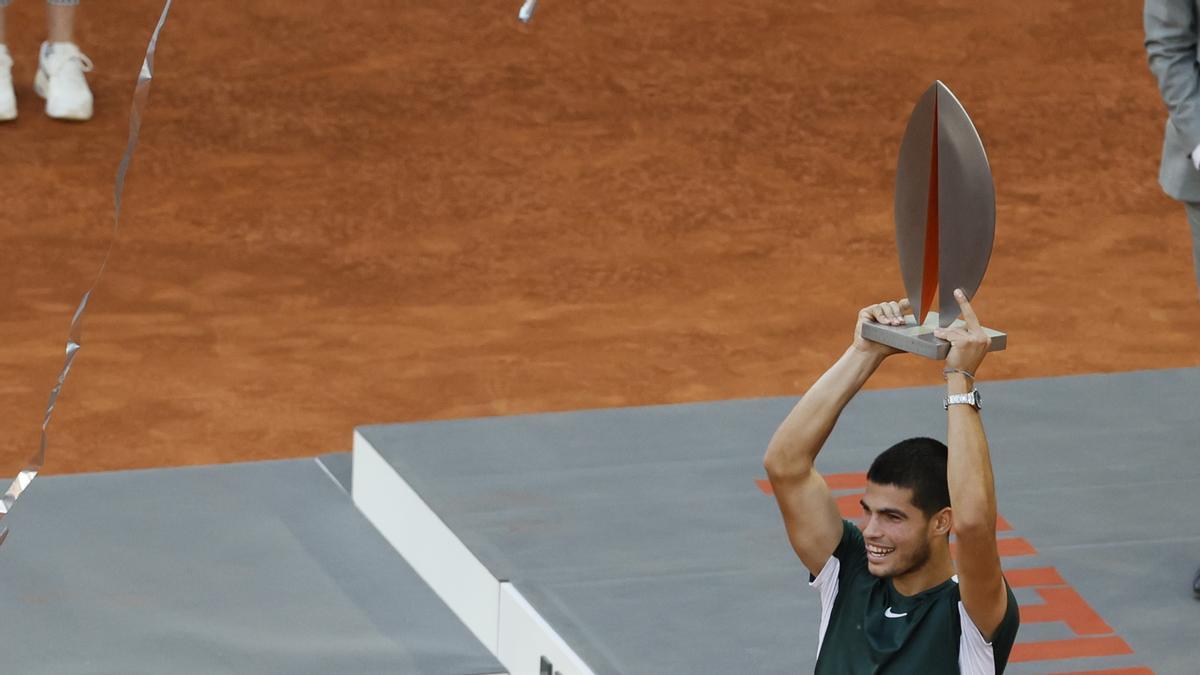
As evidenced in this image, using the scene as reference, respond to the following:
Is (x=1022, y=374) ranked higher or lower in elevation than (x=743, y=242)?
lower


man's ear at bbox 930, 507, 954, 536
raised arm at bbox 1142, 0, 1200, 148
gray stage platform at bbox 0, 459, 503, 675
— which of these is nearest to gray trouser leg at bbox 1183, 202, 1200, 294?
raised arm at bbox 1142, 0, 1200, 148

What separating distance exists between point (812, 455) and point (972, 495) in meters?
0.33

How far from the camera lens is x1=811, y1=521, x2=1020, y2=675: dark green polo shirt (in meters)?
2.54

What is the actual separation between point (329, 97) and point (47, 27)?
6114 mm

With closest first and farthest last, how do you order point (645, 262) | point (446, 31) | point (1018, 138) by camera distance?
point (645, 262)
point (1018, 138)
point (446, 31)

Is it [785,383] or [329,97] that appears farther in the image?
[329,97]

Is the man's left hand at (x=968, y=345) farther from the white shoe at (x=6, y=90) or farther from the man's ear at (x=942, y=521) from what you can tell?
the white shoe at (x=6, y=90)

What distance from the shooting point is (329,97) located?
8.41m

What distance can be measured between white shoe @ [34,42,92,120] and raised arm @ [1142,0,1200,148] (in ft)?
6.88

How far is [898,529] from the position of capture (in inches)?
101

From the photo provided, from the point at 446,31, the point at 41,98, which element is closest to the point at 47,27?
the point at 41,98

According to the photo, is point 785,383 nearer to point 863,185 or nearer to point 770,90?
point 863,185

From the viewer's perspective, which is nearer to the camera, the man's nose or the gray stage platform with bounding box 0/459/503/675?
the man's nose

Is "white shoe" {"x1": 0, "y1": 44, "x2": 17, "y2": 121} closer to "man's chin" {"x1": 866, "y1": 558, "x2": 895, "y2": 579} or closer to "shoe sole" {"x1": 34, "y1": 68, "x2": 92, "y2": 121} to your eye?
"shoe sole" {"x1": 34, "y1": 68, "x2": 92, "y2": 121}
